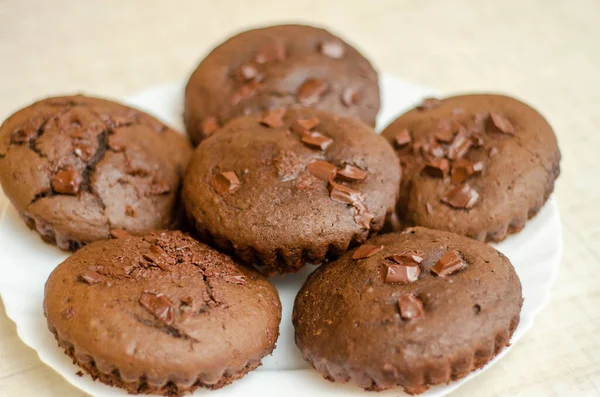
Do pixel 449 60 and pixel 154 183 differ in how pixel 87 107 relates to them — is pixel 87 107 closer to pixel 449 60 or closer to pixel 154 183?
pixel 154 183

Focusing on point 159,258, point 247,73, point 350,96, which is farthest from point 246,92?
point 159,258

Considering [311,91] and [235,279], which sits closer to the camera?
[235,279]

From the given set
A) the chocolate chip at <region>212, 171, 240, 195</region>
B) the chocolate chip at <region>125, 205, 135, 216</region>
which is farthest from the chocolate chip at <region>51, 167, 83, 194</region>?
the chocolate chip at <region>212, 171, 240, 195</region>

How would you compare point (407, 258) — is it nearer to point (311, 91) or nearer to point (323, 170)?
point (323, 170)

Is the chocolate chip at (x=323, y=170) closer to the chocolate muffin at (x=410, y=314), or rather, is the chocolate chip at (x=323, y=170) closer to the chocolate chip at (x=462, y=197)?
the chocolate muffin at (x=410, y=314)

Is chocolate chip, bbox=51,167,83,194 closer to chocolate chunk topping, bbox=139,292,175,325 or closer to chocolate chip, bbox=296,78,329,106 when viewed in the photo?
chocolate chunk topping, bbox=139,292,175,325

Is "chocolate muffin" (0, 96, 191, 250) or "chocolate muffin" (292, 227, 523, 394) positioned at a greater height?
"chocolate muffin" (0, 96, 191, 250)

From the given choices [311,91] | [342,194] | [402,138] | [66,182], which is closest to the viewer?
[342,194]
